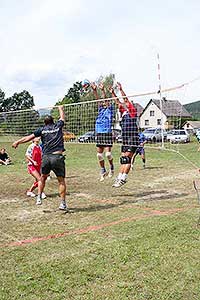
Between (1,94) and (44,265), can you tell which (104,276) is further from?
(1,94)

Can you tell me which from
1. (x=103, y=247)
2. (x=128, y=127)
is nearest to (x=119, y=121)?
(x=128, y=127)

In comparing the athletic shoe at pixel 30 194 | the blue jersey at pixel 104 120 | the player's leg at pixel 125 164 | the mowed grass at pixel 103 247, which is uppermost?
the blue jersey at pixel 104 120

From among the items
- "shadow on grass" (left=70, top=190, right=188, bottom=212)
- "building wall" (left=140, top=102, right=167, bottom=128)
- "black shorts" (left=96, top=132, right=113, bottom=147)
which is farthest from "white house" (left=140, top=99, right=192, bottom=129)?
"shadow on grass" (left=70, top=190, right=188, bottom=212)

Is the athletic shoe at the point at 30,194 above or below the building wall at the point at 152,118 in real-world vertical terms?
below

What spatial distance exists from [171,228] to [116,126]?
5216 mm

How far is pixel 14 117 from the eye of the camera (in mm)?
15242

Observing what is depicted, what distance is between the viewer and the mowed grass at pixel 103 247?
429 cm

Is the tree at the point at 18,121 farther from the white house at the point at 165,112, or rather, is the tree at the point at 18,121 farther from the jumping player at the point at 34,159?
the white house at the point at 165,112

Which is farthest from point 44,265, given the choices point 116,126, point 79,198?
point 116,126

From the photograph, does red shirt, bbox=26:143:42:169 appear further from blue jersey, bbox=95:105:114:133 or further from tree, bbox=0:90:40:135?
tree, bbox=0:90:40:135

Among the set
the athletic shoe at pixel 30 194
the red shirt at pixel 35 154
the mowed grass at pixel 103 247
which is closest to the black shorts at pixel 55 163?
the mowed grass at pixel 103 247

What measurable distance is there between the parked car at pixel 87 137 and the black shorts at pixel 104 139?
0.64 meters

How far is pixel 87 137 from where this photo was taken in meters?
11.9

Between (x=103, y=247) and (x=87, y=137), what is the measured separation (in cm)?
650
